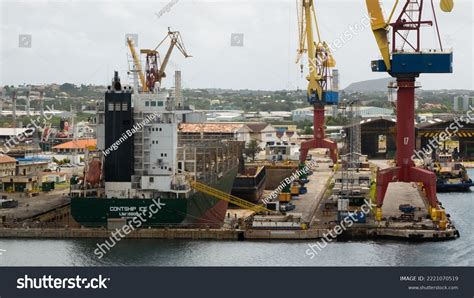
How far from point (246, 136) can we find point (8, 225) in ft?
174

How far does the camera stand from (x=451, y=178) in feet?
202

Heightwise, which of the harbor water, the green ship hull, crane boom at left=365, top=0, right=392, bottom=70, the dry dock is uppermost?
crane boom at left=365, top=0, right=392, bottom=70

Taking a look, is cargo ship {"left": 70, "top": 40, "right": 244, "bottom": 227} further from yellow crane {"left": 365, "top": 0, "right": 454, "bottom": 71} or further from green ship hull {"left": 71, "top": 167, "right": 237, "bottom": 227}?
yellow crane {"left": 365, "top": 0, "right": 454, "bottom": 71}

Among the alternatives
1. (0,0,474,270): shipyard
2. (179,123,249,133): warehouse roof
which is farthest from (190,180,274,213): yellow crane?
(179,123,249,133): warehouse roof

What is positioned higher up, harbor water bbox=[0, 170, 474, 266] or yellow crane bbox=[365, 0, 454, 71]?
yellow crane bbox=[365, 0, 454, 71]

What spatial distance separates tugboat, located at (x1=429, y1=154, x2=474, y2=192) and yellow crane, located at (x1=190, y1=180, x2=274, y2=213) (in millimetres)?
18510

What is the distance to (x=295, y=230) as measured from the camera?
36500 mm

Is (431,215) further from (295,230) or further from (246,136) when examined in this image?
(246,136)

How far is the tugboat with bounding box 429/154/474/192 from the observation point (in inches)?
2375

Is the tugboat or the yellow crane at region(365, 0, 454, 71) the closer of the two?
the yellow crane at region(365, 0, 454, 71)

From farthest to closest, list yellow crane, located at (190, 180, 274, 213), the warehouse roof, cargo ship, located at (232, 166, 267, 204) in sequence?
1. the warehouse roof
2. cargo ship, located at (232, 166, 267, 204)
3. yellow crane, located at (190, 180, 274, 213)

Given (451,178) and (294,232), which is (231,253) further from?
(451,178)

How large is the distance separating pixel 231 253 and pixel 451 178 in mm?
31910

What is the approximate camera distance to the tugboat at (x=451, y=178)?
60312 millimetres
